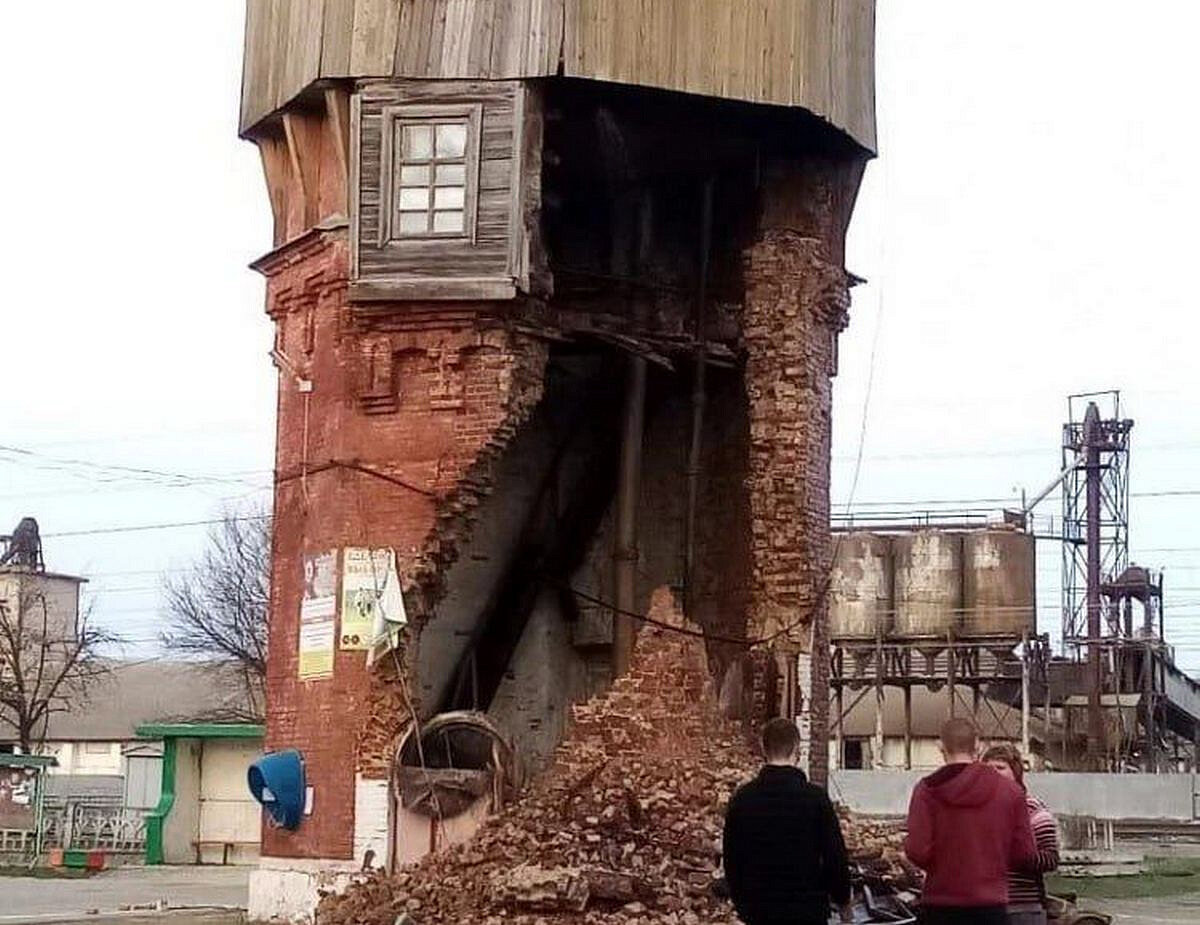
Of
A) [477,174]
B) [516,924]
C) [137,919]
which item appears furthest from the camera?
[137,919]

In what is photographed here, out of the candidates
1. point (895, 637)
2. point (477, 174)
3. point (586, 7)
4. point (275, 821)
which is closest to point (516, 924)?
point (275, 821)

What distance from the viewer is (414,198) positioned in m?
18.2

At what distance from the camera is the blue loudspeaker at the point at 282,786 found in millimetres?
18531

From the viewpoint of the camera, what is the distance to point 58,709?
233 feet

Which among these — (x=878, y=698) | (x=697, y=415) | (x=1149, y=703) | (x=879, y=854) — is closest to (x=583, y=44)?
(x=697, y=415)

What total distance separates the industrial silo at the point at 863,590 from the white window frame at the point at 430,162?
118ft

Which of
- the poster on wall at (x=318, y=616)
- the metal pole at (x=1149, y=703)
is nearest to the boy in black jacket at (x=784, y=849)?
the poster on wall at (x=318, y=616)

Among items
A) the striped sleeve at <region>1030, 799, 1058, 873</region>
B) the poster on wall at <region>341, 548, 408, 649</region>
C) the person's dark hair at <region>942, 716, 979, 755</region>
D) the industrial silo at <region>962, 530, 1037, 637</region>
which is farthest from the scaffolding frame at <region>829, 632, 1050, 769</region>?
the person's dark hair at <region>942, 716, 979, 755</region>

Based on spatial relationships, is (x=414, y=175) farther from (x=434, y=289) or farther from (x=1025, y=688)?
(x=1025, y=688)

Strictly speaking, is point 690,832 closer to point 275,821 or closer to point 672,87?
point 275,821

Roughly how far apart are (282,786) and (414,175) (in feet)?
20.5

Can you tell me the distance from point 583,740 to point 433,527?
2565 millimetres

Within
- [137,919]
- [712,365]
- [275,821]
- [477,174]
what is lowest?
[137,919]

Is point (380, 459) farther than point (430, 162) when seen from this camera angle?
Yes
